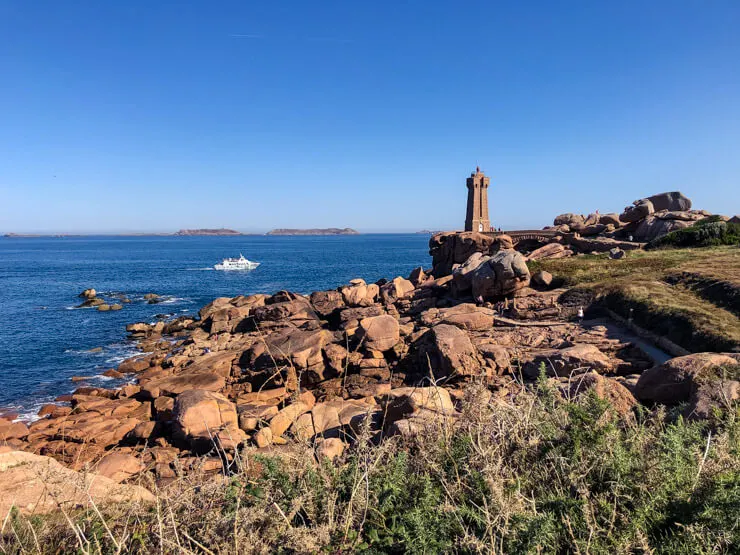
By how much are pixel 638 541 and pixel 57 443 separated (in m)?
17.5

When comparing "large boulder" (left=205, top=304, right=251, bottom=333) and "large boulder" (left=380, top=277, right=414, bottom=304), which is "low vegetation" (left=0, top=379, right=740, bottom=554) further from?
"large boulder" (left=205, top=304, right=251, bottom=333)

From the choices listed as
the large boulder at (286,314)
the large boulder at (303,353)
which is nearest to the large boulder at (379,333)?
the large boulder at (303,353)

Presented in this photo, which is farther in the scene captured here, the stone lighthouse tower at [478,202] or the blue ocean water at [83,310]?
the stone lighthouse tower at [478,202]

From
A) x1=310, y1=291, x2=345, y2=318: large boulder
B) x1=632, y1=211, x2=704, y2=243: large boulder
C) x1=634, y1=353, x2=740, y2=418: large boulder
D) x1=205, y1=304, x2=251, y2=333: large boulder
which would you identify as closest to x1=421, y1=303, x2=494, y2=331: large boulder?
x1=310, y1=291, x2=345, y2=318: large boulder

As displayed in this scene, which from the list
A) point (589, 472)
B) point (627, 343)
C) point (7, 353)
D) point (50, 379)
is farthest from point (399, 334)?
point (7, 353)

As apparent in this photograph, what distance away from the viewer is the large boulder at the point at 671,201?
39281mm

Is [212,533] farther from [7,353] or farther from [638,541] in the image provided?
[7,353]

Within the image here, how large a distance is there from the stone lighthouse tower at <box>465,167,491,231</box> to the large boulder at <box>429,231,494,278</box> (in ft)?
31.8

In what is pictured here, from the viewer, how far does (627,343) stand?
627 inches

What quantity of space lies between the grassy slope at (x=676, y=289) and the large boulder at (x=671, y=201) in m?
14.5

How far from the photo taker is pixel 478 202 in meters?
57.1

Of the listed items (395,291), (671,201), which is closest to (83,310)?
(395,291)

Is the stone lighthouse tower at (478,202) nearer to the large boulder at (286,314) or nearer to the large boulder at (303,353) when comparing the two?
the large boulder at (286,314)

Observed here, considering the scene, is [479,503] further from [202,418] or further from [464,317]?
[464,317]
